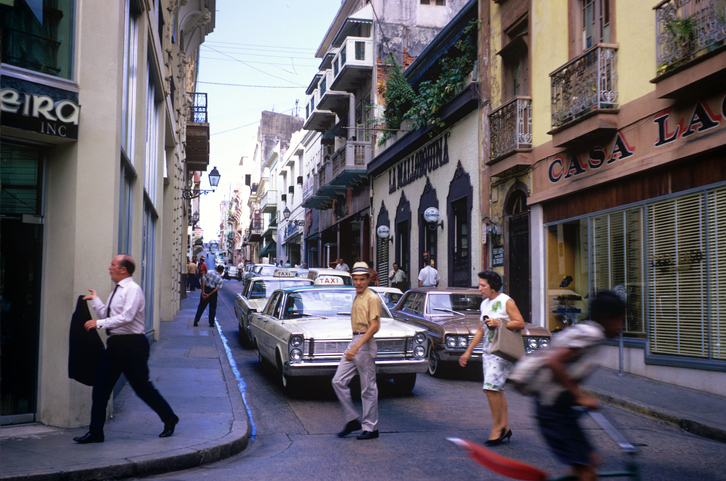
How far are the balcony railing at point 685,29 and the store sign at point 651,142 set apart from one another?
2.44 feet

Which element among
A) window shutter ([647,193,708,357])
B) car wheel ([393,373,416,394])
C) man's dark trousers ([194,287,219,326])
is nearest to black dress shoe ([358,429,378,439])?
car wheel ([393,373,416,394])

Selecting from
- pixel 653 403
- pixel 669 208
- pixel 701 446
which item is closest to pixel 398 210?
pixel 669 208

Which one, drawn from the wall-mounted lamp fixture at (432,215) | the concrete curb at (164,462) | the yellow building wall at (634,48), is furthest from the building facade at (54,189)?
the wall-mounted lamp fixture at (432,215)

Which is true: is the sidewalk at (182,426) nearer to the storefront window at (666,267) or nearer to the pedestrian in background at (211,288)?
the storefront window at (666,267)

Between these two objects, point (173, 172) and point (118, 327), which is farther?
point (173, 172)

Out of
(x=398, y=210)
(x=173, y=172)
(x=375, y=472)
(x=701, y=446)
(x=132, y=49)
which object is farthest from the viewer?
(x=398, y=210)

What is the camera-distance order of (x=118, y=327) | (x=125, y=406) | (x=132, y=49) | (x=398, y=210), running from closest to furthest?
(x=118, y=327) < (x=125, y=406) < (x=132, y=49) < (x=398, y=210)

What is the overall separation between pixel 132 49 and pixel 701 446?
9.24m

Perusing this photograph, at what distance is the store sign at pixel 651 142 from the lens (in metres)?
9.98

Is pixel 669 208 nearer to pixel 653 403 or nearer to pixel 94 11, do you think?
pixel 653 403

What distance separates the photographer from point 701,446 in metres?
6.95

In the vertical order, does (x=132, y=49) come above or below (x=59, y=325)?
above

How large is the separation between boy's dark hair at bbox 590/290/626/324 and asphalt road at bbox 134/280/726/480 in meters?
0.59

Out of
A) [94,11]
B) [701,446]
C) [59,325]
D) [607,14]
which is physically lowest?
[701,446]
